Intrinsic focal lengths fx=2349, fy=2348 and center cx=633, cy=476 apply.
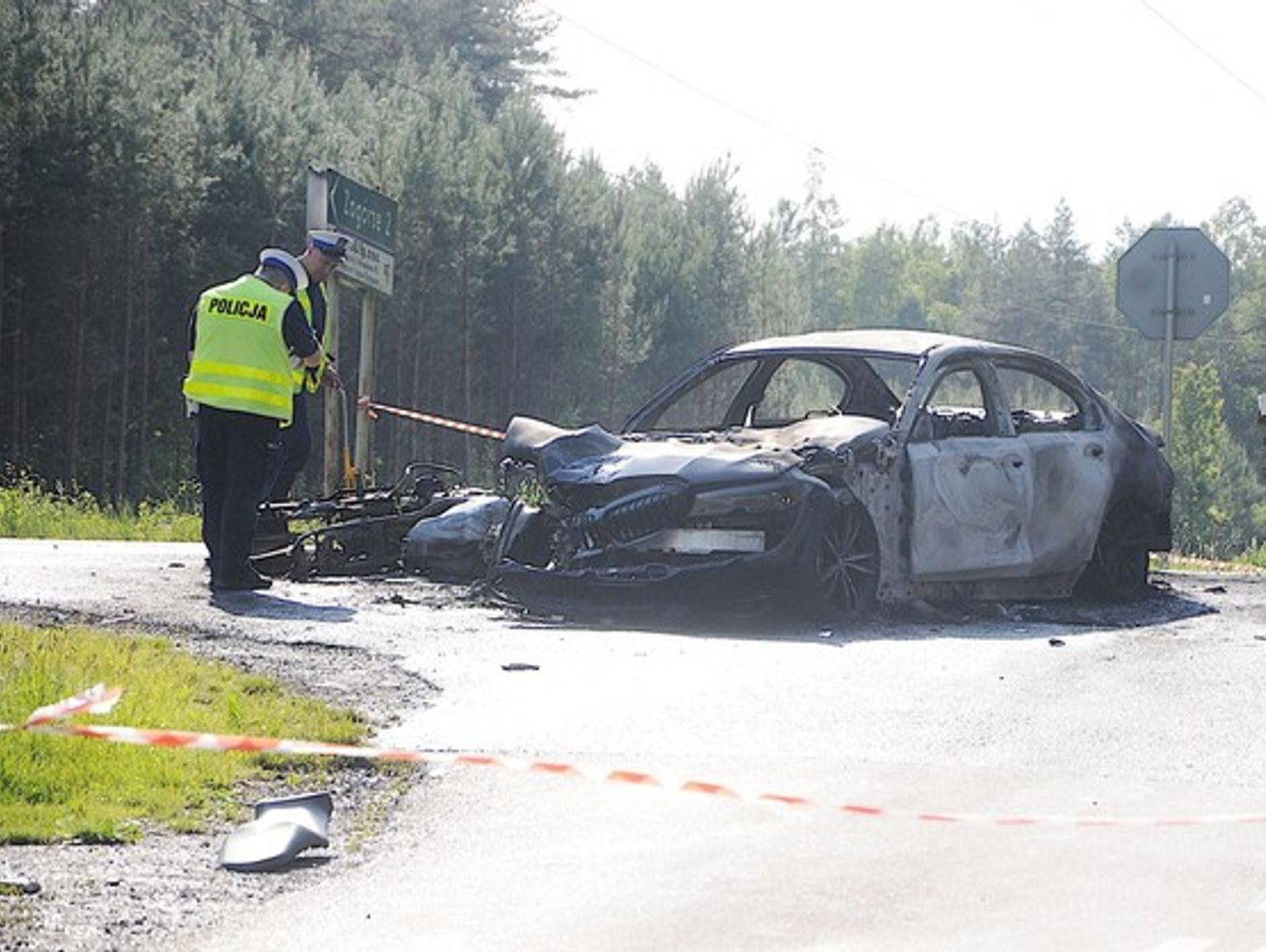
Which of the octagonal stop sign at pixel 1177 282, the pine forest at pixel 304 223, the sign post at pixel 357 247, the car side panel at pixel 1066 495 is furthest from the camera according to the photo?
the pine forest at pixel 304 223

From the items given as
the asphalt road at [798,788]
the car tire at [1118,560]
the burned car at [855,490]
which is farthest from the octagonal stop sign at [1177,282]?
the asphalt road at [798,788]

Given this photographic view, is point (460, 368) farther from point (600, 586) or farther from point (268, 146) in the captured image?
point (600, 586)

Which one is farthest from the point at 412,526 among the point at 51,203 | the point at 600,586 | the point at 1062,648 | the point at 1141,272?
the point at 51,203

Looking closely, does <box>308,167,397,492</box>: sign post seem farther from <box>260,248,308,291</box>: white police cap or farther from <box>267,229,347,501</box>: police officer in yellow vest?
<box>260,248,308,291</box>: white police cap

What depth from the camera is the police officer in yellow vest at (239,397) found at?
1265cm

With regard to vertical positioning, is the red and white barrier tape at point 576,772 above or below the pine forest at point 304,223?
below

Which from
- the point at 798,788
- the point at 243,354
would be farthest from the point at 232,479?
the point at 798,788

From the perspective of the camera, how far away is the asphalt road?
5504 millimetres

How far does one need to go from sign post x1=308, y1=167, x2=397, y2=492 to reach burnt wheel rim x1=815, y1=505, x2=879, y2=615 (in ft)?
17.7

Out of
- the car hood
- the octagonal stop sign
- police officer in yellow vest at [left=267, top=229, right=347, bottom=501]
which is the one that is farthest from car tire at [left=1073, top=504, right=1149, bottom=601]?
the octagonal stop sign

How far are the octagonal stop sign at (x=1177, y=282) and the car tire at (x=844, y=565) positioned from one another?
7.98 metres

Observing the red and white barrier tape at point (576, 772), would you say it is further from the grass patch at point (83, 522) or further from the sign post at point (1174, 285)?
the sign post at point (1174, 285)

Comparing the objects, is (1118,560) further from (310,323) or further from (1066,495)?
(310,323)

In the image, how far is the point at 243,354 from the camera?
12.8 meters
